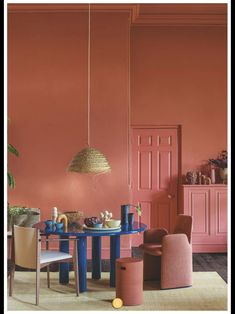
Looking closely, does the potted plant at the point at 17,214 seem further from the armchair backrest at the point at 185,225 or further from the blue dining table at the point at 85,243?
the armchair backrest at the point at 185,225

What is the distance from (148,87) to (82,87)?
1.36 m

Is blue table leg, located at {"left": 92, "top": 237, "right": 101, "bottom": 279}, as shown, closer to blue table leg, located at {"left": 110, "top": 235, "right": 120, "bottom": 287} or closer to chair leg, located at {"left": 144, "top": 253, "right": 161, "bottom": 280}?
blue table leg, located at {"left": 110, "top": 235, "right": 120, "bottom": 287}

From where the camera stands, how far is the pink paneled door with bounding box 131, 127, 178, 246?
8297 millimetres

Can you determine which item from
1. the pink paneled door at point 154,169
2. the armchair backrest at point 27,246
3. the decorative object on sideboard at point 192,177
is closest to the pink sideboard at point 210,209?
the decorative object on sideboard at point 192,177

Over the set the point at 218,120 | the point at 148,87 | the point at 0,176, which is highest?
the point at 148,87

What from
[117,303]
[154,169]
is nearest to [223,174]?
[154,169]

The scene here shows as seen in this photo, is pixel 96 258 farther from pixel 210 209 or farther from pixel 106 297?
pixel 210 209

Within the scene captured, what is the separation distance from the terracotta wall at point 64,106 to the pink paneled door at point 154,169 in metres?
0.93

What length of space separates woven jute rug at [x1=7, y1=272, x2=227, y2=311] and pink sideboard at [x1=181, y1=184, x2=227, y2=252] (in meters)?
1.86

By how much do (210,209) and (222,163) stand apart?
78 centimetres

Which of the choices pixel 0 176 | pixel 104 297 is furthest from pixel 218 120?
pixel 0 176

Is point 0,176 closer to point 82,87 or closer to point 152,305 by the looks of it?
point 152,305

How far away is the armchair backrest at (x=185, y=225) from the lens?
5.91 meters

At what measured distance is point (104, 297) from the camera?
17.2 feet
